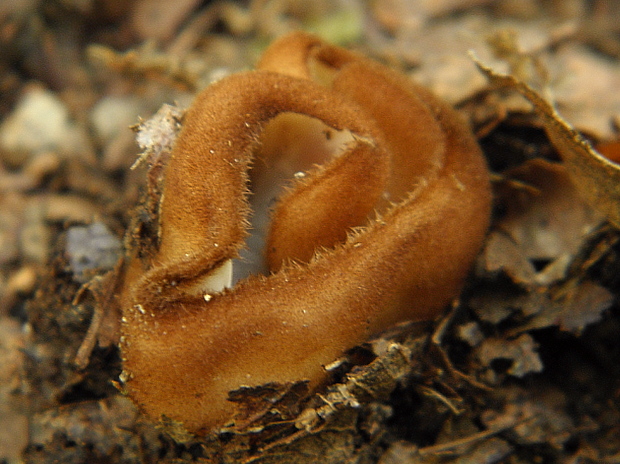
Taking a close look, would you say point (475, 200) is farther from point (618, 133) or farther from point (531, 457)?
point (618, 133)

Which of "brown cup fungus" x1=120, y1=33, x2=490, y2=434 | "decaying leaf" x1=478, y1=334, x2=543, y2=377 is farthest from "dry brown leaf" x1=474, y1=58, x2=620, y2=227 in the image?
"decaying leaf" x1=478, y1=334, x2=543, y2=377

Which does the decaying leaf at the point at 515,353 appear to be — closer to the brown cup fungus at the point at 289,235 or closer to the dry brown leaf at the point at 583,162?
the brown cup fungus at the point at 289,235

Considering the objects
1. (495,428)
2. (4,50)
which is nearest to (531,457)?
(495,428)

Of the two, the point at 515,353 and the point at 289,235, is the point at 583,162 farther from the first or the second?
the point at 289,235

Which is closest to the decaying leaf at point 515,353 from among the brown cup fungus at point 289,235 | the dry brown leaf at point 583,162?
the brown cup fungus at point 289,235

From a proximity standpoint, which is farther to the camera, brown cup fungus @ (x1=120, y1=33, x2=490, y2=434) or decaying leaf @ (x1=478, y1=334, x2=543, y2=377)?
decaying leaf @ (x1=478, y1=334, x2=543, y2=377)

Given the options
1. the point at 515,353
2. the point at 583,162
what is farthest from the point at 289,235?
the point at 583,162

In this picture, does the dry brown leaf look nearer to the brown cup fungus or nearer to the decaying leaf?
the brown cup fungus
